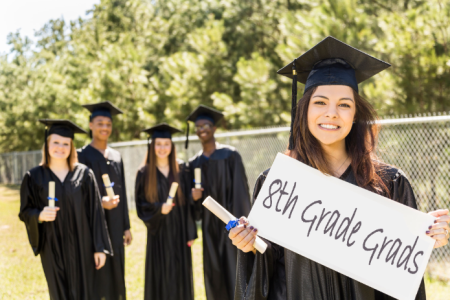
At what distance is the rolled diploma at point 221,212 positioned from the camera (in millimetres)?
1851

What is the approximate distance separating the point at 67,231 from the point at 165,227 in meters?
1.26

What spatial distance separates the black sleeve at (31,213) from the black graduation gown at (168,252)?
4.30 ft

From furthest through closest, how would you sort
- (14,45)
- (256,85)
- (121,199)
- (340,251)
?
(256,85)
(121,199)
(14,45)
(340,251)

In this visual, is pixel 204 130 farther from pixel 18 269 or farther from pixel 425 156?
pixel 18 269

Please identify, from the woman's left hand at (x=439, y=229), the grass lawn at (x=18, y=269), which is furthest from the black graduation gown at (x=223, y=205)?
the woman's left hand at (x=439, y=229)

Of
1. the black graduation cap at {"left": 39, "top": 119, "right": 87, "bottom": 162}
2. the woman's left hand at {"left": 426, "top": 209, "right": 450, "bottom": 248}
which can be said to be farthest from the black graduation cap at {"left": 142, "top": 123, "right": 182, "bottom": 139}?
the woman's left hand at {"left": 426, "top": 209, "right": 450, "bottom": 248}

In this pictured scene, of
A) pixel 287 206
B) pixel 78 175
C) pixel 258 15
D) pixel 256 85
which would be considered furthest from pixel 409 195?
pixel 258 15

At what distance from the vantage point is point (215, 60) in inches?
484

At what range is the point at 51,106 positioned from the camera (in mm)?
16031

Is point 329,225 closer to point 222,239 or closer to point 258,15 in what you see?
point 222,239

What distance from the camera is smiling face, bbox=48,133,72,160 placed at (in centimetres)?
396

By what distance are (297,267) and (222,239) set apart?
2964mm

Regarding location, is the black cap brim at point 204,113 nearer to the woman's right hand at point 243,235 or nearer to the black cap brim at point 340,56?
the black cap brim at point 340,56

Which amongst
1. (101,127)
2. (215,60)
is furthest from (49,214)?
(215,60)
